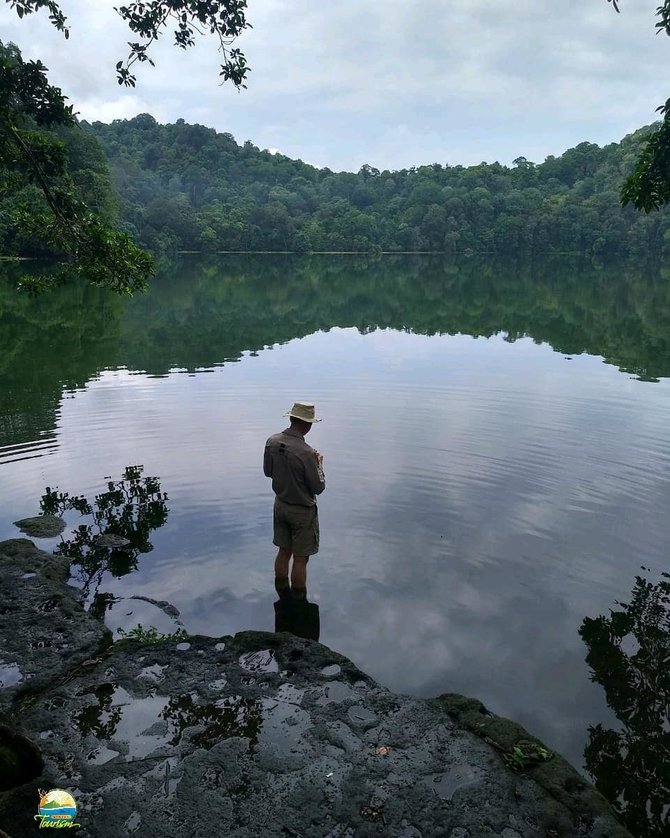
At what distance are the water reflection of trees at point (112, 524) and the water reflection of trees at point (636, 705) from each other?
5798mm

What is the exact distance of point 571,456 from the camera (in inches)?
511

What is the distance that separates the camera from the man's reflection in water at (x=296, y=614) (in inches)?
282

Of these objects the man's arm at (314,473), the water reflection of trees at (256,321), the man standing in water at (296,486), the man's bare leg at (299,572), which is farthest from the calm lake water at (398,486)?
the man's arm at (314,473)

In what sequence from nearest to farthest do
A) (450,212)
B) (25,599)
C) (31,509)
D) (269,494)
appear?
(25,599) → (31,509) → (269,494) → (450,212)

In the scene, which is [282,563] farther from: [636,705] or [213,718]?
[636,705]

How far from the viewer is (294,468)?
7199 millimetres

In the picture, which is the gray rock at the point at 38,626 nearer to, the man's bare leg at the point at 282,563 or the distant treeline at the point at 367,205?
the man's bare leg at the point at 282,563

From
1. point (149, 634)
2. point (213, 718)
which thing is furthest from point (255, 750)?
point (149, 634)

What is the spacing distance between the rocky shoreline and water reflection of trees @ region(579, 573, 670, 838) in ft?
1.80

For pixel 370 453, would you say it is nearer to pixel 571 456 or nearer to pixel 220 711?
pixel 571 456

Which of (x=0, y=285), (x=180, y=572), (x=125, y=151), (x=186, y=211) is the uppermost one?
(x=125, y=151)

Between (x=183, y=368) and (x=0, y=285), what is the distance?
29685mm

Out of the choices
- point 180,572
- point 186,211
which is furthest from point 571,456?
point 186,211

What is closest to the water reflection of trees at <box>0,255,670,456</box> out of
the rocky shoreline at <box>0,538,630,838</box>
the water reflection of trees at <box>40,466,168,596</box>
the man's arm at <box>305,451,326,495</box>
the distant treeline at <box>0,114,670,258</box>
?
the water reflection of trees at <box>40,466,168,596</box>
